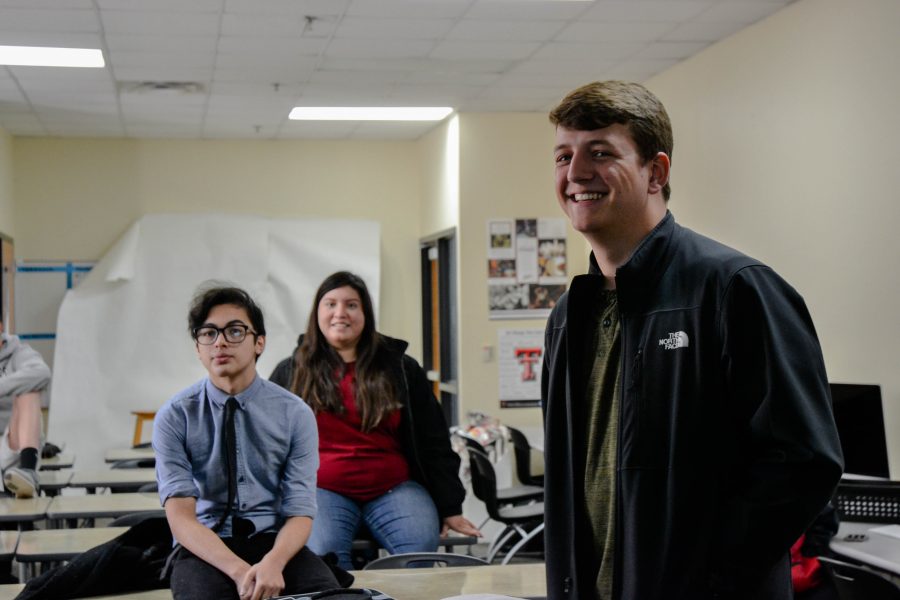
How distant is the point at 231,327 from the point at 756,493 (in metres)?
1.91

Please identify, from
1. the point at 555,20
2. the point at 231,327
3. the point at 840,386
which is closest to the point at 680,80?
the point at 555,20

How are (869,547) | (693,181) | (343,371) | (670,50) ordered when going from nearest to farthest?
(869,547), (343,371), (670,50), (693,181)

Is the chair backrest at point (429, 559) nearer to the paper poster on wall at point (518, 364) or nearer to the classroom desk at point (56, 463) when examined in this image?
the classroom desk at point (56, 463)

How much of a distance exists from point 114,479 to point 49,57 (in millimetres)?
2430

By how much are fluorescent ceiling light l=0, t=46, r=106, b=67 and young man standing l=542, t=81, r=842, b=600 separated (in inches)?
181

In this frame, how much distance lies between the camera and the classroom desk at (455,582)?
9.10 ft

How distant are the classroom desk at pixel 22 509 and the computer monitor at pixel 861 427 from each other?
3.16 meters

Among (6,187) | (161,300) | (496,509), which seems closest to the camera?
(496,509)

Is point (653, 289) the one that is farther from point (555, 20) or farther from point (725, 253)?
point (555, 20)

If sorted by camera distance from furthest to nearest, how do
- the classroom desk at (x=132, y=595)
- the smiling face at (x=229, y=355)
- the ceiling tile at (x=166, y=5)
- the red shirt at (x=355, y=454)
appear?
the ceiling tile at (x=166, y=5) < the red shirt at (x=355, y=454) < the smiling face at (x=229, y=355) < the classroom desk at (x=132, y=595)

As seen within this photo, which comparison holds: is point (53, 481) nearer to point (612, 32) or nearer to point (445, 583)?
point (445, 583)

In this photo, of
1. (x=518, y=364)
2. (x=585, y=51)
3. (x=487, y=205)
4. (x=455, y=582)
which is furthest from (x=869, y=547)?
(x=487, y=205)

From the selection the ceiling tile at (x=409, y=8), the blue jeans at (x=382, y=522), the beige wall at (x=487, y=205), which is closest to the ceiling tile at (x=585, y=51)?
the ceiling tile at (x=409, y=8)

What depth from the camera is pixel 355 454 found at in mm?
4008
